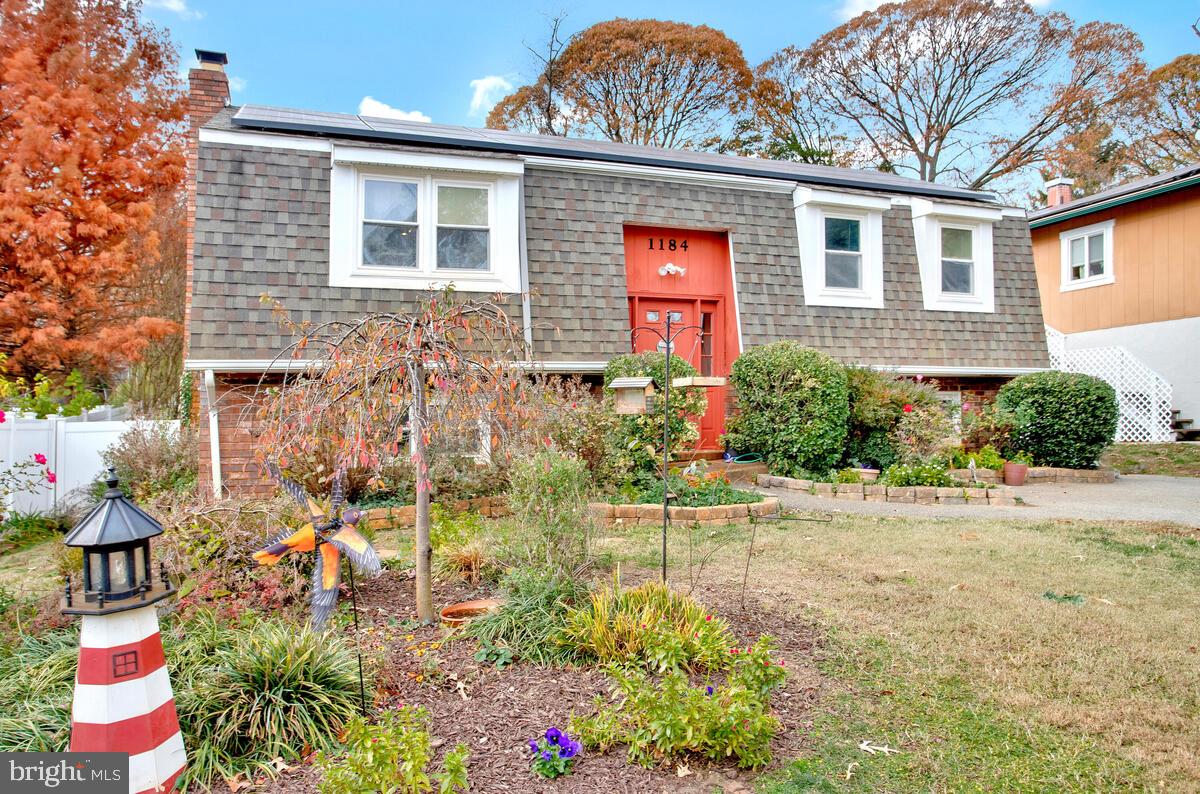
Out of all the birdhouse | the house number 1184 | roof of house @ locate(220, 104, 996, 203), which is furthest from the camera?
the house number 1184

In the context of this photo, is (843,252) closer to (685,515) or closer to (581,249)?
(581,249)

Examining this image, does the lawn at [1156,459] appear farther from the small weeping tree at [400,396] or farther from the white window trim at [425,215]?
the small weeping tree at [400,396]

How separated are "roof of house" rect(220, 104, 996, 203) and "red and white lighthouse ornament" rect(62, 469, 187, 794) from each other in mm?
8137

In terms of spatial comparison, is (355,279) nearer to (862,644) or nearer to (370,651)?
(370,651)

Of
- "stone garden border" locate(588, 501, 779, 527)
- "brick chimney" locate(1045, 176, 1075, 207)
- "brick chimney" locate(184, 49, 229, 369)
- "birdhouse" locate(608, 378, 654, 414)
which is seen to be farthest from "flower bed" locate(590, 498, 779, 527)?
"brick chimney" locate(1045, 176, 1075, 207)

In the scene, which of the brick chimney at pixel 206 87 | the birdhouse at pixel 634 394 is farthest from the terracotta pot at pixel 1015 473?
the brick chimney at pixel 206 87

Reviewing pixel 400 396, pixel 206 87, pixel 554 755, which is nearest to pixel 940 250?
pixel 400 396

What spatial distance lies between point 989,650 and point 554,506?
8.33 feet

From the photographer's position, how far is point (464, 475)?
7777 mm

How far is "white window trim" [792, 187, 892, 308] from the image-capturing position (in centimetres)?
1120

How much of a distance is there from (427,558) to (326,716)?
3.93ft

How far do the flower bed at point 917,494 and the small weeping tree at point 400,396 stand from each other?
5875 millimetres

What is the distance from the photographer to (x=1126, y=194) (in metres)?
15.2

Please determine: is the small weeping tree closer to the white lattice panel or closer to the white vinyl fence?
the white vinyl fence
